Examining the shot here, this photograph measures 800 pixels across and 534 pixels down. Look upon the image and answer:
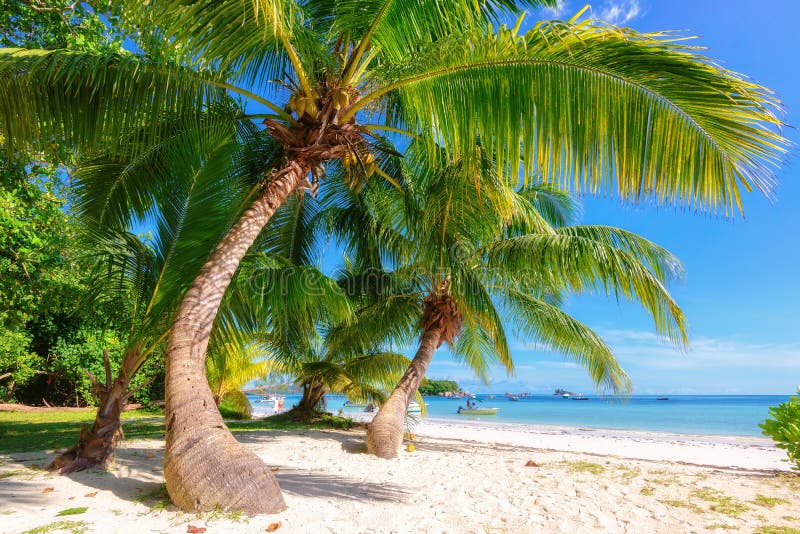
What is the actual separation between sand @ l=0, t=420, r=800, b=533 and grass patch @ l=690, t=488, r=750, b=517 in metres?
0.01

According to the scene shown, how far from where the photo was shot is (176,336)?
3.76m

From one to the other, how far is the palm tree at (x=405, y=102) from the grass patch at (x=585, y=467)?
3.81 metres

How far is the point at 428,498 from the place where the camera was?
4129 mm

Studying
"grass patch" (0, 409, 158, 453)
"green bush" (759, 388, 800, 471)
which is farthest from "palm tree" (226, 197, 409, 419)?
"green bush" (759, 388, 800, 471)

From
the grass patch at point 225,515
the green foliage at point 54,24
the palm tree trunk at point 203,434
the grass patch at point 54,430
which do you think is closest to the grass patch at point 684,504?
the palm tree trunk at point 203,434

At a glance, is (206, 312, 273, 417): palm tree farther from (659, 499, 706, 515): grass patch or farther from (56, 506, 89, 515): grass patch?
(659, 499, 706, 515): grass patch

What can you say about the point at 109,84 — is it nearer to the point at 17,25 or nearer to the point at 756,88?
the point at 17,25

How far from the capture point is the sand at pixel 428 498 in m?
3.27

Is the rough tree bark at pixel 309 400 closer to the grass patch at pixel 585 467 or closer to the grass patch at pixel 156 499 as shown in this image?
the grass patch at pixel 585 467

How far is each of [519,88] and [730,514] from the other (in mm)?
3854

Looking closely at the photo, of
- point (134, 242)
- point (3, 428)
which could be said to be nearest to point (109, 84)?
point (134, 242)

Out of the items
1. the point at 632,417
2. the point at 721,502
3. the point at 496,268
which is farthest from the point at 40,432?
the point at 632,417

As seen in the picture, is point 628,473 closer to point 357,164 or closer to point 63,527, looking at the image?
point 357,164

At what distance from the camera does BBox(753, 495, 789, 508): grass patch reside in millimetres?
4160
